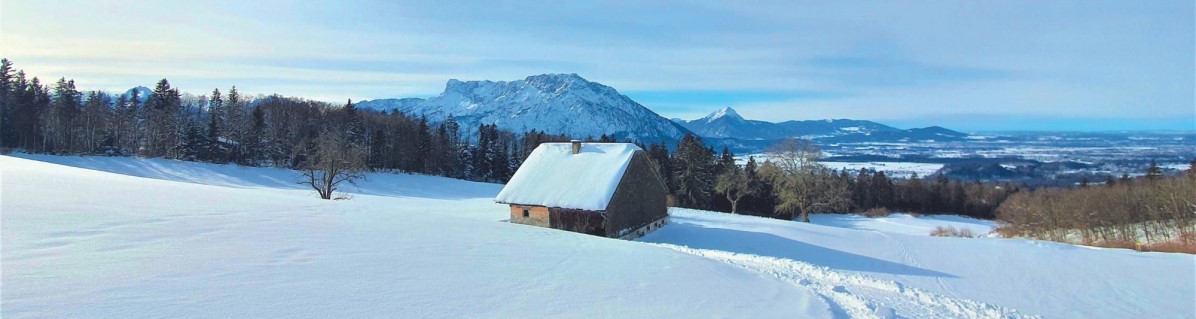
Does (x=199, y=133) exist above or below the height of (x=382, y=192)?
above

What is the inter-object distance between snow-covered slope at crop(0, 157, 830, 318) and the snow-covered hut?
11.7 m

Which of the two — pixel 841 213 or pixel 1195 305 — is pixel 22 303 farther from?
pixel 841 213

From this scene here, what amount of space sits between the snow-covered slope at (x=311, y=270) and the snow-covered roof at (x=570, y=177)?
11806 mm

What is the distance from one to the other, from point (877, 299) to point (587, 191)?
16.2m

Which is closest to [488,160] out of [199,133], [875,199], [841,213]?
[199,133]

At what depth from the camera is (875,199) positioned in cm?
8812

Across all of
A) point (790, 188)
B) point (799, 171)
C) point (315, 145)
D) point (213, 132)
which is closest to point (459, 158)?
point (315, 145)

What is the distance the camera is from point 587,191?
26.1 meters

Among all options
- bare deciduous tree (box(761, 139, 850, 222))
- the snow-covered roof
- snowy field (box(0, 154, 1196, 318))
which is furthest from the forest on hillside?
snowy field (box(0, 154, 1196, 318))

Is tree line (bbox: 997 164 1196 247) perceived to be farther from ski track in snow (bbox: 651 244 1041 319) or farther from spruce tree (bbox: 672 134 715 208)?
ski track in snow (bbox: 651 244 1041 319)

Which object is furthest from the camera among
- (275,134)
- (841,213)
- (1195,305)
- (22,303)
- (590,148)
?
(841,213)

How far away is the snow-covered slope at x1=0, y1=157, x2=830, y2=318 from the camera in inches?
232

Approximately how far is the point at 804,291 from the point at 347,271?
8.22 m

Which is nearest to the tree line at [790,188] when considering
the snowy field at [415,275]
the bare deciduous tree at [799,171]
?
the bare deciduous tree at [799,171]
